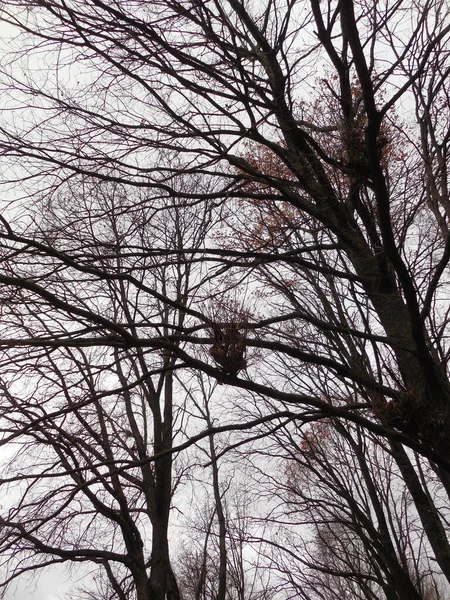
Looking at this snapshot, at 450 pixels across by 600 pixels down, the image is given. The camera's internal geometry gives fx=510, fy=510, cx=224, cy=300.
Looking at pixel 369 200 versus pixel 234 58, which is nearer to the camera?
pixel 234 58

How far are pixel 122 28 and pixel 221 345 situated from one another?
217cm

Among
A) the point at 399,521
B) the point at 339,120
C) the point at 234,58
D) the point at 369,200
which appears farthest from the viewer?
the point at 399,521

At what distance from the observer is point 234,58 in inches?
139

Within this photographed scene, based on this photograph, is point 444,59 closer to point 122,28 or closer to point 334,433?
point 122,28

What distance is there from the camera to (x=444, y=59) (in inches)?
142

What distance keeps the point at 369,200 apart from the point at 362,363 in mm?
1919

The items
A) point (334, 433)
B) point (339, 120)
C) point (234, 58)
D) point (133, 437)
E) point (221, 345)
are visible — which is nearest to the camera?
point (221, 345)

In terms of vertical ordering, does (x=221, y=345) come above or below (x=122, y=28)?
below

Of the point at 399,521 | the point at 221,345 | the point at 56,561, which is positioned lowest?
the point at 399,521

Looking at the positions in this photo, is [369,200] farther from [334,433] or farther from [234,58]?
[334,433]

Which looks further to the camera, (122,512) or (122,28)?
(122,512)

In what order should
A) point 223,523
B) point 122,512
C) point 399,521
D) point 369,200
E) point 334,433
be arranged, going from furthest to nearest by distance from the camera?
1. point 223,523
2. point 122,512
3. point 334,433
4. point 399,521
5. point 369,200

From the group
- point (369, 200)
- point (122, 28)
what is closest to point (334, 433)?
point (369, 200)

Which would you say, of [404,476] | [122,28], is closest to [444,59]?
[122,28]
